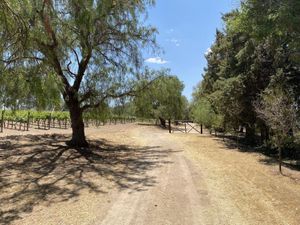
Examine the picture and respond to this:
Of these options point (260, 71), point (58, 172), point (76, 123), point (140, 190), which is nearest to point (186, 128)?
point (260, 71)

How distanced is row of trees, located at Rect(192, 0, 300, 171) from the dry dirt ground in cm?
269

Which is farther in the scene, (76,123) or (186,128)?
(186,128)

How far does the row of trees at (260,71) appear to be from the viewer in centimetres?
1044

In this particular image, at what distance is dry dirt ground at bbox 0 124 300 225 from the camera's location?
784cm

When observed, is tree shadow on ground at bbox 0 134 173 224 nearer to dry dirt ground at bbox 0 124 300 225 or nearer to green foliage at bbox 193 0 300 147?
dry dirt ground at bbox 0 124 300 225

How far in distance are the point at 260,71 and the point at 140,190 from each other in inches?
637

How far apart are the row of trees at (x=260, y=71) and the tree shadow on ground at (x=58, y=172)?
5492mm

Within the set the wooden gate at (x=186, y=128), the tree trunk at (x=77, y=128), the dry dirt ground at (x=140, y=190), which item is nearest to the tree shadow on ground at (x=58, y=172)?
the dry dirt ground at (x=140, y=190)

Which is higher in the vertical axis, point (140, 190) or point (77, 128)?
point (77, 128)

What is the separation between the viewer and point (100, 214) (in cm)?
783

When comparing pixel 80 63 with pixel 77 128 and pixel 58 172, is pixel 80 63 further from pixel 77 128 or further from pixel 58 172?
pixel 58 172

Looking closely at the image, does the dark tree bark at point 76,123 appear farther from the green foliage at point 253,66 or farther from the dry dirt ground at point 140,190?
the green foliage at point 253,66

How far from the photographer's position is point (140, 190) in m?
10.2

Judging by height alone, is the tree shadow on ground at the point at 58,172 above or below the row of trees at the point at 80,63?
below
